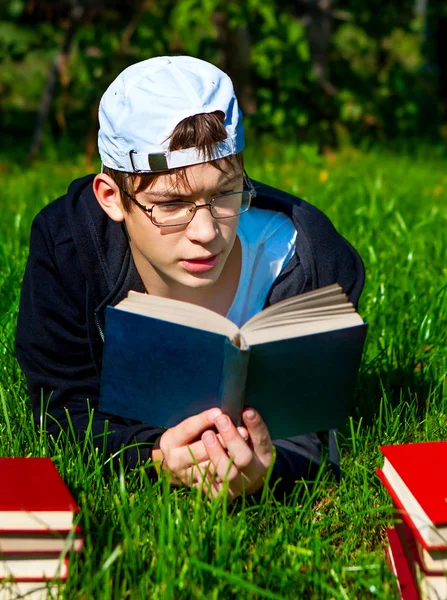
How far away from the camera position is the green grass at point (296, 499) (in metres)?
1.70

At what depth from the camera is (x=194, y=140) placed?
1.97m

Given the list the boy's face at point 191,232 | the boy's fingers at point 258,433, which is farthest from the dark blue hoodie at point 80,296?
the boy's fingers at point 258,433

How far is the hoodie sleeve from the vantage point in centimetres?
226

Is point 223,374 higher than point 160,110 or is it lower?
lower

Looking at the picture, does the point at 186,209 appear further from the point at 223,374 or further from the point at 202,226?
the point at 223,374

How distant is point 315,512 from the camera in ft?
6.95

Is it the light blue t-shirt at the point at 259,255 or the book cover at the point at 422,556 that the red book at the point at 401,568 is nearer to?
the book cover at the point at 422,556

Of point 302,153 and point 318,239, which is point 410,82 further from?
point 318,239

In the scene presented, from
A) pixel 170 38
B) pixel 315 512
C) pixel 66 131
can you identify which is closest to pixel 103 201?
pixel 315 512

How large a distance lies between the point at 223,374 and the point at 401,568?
490 millimetres

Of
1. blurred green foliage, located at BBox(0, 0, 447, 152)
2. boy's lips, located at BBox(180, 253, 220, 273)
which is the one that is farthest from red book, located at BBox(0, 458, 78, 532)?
blurred green foliage, located at BBox(0, 0, 447, 152)

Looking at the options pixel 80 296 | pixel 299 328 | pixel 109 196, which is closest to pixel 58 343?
pixel 80 296

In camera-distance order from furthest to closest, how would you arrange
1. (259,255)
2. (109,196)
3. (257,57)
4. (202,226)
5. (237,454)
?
(257,57) < (259,255) < (109,196) < (202,226) < (237,454)

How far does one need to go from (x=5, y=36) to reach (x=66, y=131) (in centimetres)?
90
